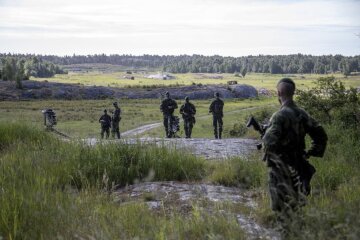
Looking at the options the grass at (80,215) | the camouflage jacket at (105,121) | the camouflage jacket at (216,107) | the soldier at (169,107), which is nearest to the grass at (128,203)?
the grass at (80,215)

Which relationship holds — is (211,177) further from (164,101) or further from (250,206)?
(164,101)

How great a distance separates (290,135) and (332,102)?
1050 centimetres

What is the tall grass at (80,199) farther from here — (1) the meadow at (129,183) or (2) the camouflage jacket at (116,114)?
(2) the camouflage jacket at (116,114)

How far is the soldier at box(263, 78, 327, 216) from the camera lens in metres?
4.38

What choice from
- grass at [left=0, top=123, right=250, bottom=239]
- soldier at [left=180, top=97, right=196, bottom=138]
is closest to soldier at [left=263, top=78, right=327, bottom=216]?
grass at [left=0, top=123, right=250, bottom=239]

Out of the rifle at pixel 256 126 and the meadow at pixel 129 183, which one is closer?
the meadow at pixel 129 183

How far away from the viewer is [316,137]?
4.65m

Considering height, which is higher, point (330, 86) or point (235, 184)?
point (330, 86)

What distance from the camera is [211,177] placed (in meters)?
7.42

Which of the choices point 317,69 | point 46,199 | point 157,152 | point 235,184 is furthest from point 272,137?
point 317,69

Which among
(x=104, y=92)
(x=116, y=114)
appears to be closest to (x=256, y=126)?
(x=116, y=114)

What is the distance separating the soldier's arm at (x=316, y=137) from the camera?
458 centimetres

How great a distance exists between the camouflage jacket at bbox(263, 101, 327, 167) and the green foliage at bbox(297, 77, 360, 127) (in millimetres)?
8665

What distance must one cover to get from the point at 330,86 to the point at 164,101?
7.11m
